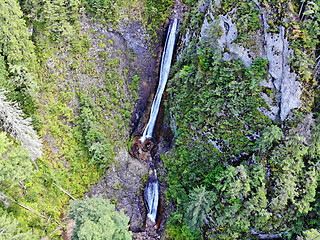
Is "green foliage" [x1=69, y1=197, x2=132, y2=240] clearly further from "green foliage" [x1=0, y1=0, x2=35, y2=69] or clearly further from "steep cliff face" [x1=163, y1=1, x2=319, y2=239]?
"green foliage" [x1=0, y1=0, x2=35, y2=69]

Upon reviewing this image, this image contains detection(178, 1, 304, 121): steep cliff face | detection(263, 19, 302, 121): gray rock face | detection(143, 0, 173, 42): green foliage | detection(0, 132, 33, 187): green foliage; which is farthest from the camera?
detection(143, 0, 173, 42): green foliage

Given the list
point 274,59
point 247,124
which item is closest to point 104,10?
point 274,59

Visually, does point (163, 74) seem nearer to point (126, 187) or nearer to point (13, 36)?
point (126, 187)

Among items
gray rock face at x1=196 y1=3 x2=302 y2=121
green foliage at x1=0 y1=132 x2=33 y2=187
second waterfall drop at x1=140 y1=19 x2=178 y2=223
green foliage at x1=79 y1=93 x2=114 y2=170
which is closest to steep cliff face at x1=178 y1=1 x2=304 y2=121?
gray rock face at x1=196 y1=3 x2=302 y2=121

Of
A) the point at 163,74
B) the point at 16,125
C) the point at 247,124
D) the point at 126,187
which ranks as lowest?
the point at 126,187

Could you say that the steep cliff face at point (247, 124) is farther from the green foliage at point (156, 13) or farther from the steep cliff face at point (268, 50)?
the green foliage at point (156, 13)

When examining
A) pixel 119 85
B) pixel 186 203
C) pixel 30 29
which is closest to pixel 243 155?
pixel 186 203

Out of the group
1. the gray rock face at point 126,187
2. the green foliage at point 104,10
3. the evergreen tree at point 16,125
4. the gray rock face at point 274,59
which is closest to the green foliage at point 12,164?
the evergreen tree at point 16,125
